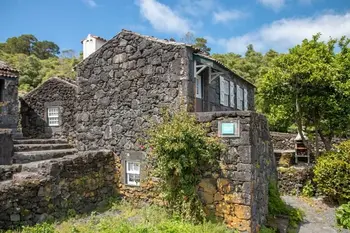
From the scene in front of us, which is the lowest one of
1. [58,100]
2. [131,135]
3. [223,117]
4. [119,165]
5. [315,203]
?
[315,203]

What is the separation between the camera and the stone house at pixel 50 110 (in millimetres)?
14336

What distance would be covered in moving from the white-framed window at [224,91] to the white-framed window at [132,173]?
507 centimetres

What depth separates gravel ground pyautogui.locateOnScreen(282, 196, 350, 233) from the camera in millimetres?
9586

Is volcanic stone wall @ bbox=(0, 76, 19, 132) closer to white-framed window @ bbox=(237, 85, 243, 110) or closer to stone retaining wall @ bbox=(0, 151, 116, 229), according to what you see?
stone retaining wall @ bbox=(0, 151, 116, 229)

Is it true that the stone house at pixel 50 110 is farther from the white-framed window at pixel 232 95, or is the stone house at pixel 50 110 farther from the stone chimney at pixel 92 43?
the white-framed window at pixel 232 95

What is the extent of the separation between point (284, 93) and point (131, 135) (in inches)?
359

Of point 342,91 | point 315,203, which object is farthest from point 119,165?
point 342,91

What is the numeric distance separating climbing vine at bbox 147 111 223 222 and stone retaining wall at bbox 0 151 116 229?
2.66 m

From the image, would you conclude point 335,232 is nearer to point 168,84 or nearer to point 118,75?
point 168,84

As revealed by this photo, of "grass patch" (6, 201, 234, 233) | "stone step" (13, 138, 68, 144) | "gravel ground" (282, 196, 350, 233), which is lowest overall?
"gravel ground" (282, 196, 350, 233)

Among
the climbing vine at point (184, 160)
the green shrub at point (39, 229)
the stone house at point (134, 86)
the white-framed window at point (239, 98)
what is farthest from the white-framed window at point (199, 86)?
the green shrub at point (39, 229)

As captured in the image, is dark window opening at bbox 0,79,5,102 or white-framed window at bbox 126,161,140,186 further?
dark window opening at bbox 0,79,5,102

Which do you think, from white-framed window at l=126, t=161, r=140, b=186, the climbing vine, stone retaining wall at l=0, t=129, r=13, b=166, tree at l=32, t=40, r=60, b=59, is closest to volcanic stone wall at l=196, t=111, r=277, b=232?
the climbing vine

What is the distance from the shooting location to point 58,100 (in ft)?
48.0
